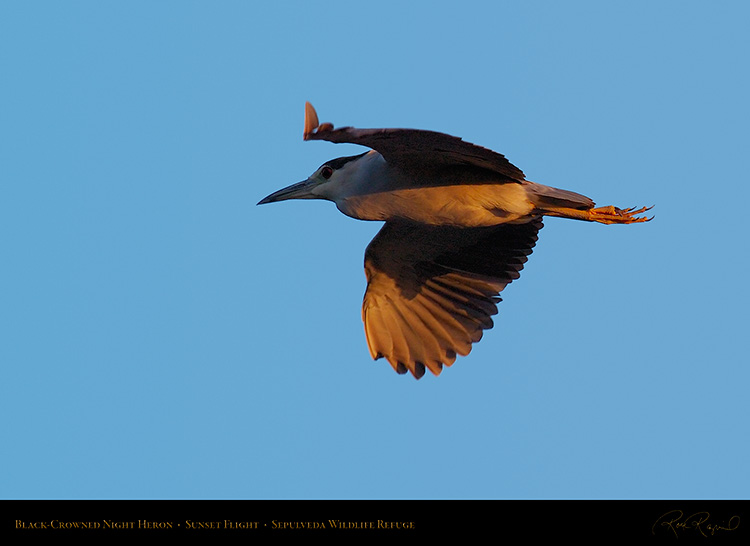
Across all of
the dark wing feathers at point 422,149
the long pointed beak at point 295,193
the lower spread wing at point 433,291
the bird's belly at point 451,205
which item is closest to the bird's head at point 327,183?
the long pointed beak at point 295,193

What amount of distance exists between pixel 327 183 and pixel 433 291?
1441 millimetres

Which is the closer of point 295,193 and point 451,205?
point 451,205

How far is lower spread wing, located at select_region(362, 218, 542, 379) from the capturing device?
866 centimetres

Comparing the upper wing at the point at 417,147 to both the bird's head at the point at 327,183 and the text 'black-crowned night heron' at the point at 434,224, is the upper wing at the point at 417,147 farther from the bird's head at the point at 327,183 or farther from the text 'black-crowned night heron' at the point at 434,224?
the bird's head at the point at 327,183

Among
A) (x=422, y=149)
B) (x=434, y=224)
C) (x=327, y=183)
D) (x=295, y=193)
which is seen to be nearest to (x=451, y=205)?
(x=434, y=224)

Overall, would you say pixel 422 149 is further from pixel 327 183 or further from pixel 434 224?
pixel 327 183

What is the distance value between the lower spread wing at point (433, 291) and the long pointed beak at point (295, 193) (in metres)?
0.73

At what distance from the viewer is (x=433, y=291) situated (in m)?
8.94

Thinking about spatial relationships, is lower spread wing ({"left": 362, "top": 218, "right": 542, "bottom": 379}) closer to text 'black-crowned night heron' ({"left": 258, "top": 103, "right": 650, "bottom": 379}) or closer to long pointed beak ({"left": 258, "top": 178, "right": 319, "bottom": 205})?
text 'black-crowned night heron' ({"left": 258, "top": 103, "right": 650, "bottom": 379})

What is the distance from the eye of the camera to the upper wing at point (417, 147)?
6.22 m

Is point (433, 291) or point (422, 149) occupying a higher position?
point (422, 149)
